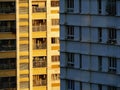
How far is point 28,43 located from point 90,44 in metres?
24.8

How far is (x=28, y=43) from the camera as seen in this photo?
72125 millimetres

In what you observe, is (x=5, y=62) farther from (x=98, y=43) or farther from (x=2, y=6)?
(x=98, y=43)

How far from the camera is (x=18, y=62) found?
236 feet

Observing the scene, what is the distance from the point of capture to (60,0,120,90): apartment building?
1825 inches

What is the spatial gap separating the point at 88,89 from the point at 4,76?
24.3 meters

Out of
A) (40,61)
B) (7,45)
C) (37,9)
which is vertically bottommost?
(40,61)

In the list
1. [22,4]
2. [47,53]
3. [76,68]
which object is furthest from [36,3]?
[76,68]

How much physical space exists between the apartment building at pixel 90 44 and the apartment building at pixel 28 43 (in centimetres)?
2162

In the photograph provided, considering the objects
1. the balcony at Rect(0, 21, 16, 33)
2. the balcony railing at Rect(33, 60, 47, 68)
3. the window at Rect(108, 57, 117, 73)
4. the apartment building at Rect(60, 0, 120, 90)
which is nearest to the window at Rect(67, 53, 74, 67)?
the apartment building at Rect(60, 0, 120, 90)

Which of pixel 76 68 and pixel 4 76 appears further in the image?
pixel 4 76

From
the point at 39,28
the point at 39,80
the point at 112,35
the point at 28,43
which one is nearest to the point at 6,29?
the point at 28,43

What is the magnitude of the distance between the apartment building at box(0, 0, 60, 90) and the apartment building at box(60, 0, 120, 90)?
70.9ft

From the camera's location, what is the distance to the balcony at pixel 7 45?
71250 millimetres

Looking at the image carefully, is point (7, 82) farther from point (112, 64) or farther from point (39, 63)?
point (112, 64)
